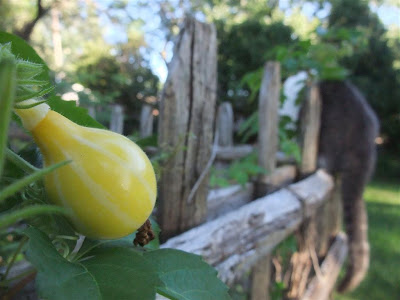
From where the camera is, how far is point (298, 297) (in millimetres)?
2273

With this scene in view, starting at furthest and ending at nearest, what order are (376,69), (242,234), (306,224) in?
(376,69)
(306,224)
(242,234)

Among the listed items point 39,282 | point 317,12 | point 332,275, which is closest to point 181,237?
point 39,282

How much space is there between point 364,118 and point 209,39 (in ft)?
9.44

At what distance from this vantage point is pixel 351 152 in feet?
10.8

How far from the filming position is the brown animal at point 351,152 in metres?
3.04

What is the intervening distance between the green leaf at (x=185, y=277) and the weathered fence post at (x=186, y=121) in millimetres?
487

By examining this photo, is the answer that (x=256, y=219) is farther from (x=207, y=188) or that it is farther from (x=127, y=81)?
(x=127, y=81)

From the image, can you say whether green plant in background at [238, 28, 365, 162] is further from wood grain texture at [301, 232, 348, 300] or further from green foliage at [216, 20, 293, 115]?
green foliage at [216, 20, 293, 115]

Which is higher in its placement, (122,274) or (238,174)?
(122,274)

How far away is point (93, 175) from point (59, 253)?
9 centimetres

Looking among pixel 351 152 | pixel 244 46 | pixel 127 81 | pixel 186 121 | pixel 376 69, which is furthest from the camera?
pixel 376 69

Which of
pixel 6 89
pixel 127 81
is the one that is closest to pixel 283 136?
pixel 6 89

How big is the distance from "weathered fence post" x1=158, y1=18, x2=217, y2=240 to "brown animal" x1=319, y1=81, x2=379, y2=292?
2585 millimetres

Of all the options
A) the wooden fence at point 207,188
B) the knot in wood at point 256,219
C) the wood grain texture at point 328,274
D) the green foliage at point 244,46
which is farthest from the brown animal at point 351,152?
the green foliage at point 244,46
